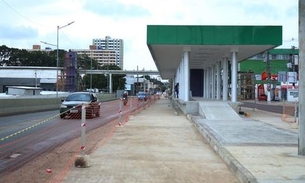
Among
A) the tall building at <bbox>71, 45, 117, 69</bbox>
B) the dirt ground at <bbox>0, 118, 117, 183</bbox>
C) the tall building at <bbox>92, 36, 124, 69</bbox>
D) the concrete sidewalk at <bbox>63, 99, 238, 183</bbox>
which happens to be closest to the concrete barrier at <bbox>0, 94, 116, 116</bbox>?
the concrete sidewalk at <bbox>63, 99, 238, 183</bbox>

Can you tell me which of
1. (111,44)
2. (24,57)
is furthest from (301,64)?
(111,44)

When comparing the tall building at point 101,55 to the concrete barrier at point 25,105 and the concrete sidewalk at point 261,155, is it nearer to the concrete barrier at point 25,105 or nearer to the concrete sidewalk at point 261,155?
the concrete barrier at point 25,105

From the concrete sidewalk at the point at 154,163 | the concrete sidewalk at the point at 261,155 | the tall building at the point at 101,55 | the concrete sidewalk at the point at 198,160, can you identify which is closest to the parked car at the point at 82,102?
the concrete sidewalk at the point at 198,160

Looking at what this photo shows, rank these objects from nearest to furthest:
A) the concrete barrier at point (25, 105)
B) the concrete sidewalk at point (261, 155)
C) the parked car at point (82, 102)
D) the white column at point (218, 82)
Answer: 1. the concrete sidewalk at point (261, 155)
2. the parked car at point (82, 102)
3. the concrete barrier at point (25, 105)
4. the white column at point (218, 82)

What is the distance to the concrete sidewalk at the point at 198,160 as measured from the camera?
304 inches

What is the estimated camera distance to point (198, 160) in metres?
9.94

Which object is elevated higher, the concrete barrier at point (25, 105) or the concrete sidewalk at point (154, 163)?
the concrete barrier at point (25, 105)

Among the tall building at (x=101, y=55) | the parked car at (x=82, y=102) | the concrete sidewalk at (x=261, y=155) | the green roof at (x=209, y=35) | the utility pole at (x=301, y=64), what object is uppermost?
the tall building at (x=101, y=55)

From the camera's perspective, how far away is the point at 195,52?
31562mm

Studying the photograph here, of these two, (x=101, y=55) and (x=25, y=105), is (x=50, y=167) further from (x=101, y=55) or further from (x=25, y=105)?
(x=101, y=55)

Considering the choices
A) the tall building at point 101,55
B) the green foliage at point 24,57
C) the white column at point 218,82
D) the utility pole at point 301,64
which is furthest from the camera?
the tall building at point 101,55

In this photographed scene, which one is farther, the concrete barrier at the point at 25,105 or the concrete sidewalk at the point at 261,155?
the concrete barrier at the point at 25,105

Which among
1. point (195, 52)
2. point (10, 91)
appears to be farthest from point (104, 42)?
point (195, 52)

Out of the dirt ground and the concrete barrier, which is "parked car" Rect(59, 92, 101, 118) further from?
the dirt ground
